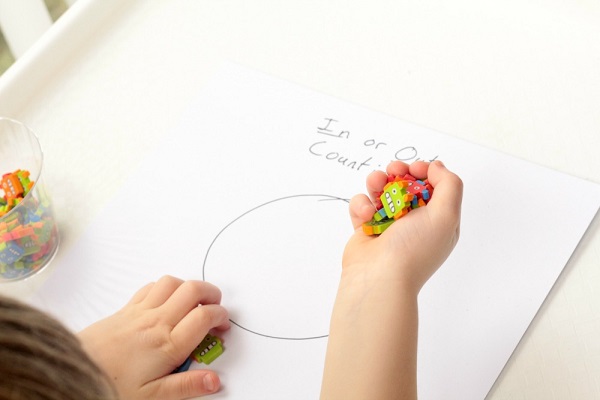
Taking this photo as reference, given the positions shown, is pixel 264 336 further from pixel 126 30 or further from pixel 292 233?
pixel 126 30

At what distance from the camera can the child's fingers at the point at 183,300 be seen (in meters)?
0.57

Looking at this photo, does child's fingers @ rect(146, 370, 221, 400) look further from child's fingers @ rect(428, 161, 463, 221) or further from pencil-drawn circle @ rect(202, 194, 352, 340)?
child's fingers @ rect(428, 161, 463, 221)

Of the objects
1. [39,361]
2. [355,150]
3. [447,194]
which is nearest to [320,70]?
[355,150]

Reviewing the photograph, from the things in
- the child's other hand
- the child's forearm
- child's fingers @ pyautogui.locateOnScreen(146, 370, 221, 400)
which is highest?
the child's other hand

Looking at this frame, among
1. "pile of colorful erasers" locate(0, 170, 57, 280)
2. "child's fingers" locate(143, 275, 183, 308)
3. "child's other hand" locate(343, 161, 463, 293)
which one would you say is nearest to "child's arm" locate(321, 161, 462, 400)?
"child's other hand" locate(343, 161, 463, 293)

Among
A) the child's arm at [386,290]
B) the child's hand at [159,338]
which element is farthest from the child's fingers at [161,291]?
the child's arm at [386,290]

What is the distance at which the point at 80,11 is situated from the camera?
2.43 feet

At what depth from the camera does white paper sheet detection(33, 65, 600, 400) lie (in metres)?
0.54

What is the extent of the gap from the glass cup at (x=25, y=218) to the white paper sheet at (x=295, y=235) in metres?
0.02

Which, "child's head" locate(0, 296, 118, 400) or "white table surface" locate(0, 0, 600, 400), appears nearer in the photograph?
"child's head" locate(0, 296, 118, 400)

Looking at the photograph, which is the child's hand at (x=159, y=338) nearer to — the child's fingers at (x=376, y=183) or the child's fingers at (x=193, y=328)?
the child's fingers at (x=193, y=328)

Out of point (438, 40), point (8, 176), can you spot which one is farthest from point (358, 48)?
point (8, 176)

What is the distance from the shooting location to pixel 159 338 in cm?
56

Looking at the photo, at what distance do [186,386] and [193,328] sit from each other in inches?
1.5
